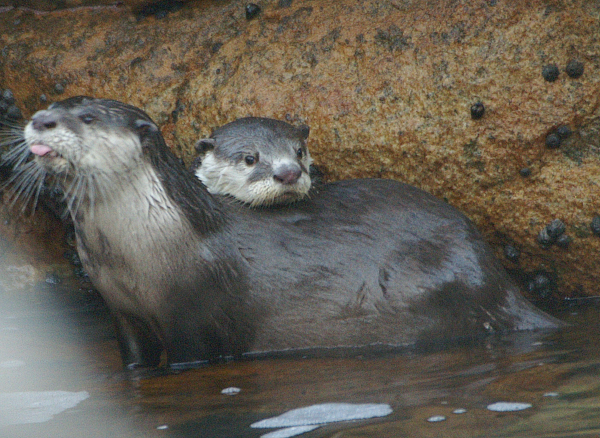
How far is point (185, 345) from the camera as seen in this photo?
3.25m

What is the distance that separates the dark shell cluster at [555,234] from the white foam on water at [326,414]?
1.93 m

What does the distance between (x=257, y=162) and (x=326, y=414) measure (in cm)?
159

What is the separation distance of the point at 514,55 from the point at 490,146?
436mm

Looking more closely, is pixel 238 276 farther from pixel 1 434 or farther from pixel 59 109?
pixel 1 434

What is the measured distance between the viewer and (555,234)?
392 centimetres

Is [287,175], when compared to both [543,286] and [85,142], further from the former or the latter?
[543,286]

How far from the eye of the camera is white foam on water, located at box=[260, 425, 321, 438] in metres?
2.12

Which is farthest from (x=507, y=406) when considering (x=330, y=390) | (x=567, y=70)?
(x=567, y=70)

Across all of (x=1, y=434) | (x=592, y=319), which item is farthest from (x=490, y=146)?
(x=1, y=434)

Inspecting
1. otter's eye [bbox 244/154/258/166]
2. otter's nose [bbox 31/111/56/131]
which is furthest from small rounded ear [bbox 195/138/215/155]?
otter's nose [bbox 31/111/56/131]

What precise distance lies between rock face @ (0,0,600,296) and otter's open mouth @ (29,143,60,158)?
154cm

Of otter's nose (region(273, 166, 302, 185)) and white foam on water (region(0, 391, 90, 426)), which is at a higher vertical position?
otter's nose (region(273, 166, 302, 185))

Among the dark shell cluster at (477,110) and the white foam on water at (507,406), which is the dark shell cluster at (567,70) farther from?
the white foam on water at (507,406)

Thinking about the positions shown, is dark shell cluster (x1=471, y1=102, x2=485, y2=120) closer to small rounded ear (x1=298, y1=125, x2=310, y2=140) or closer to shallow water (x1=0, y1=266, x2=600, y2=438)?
small rounded ear (x1=298, y1=125, x2=310, y2=140)
